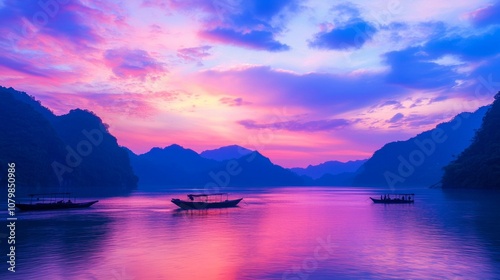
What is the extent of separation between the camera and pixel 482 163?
162 meters

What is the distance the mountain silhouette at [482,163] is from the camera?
154150 mm

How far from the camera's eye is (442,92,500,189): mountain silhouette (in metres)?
154

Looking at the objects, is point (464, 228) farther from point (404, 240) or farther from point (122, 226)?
point (122, 226)

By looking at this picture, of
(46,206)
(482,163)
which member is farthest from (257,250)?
(482,163)

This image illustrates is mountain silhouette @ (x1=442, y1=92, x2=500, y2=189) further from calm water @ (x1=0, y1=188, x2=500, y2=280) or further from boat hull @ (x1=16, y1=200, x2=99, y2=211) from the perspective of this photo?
boat hull @ (x1=16, y1=200, x2=99, y2=211)

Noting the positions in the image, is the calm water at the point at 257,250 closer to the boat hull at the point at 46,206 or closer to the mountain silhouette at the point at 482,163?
the boat hull at the point at 46,206

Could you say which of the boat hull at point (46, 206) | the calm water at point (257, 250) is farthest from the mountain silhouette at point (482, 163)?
the boat hull at point (46, 206)

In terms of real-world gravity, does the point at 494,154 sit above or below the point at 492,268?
above

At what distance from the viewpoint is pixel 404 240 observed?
43.4m

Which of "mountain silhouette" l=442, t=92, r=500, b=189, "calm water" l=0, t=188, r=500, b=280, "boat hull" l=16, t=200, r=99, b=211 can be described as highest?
"mountain silhouette" l=442, t=92, r=500, b=189

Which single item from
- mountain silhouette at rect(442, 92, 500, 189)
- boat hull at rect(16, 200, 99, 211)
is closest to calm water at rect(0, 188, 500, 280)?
boat hull at rect(16, 200, 99, 211)

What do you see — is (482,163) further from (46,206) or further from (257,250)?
(46,206)

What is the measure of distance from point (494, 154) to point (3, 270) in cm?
17027

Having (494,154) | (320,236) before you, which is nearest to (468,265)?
(320,236)
